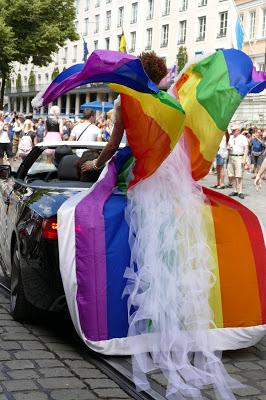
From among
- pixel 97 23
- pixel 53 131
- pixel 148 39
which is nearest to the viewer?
pixel 53 131

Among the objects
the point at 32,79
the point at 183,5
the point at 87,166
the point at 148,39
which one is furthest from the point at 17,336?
the point at 32,79

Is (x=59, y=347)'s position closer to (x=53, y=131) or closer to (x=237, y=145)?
(x=53, y=131)

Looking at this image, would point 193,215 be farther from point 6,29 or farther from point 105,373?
point 6,29

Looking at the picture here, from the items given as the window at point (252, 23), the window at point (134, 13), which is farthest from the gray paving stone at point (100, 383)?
the window at point (134, 13)

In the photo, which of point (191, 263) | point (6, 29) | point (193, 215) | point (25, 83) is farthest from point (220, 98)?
→ point (25, 83)

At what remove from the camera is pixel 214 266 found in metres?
4.33

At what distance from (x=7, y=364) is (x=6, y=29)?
122 ft

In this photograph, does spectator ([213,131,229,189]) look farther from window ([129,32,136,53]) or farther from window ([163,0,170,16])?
window ([129,32,136,53])

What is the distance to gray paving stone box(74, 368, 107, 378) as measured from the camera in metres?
4.09

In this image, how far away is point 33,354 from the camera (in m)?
4.44

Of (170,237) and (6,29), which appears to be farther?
(6,29)

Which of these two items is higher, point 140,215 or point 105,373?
point 140,215

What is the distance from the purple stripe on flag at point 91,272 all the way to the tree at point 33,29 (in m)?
36.9

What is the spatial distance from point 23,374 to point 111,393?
592 mm
